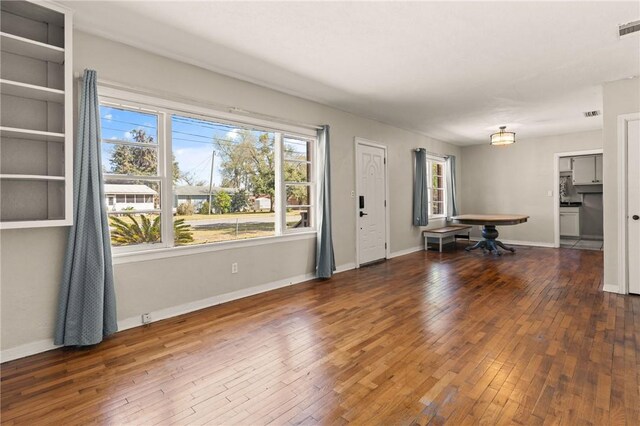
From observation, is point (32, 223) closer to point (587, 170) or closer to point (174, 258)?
point (174, 258)

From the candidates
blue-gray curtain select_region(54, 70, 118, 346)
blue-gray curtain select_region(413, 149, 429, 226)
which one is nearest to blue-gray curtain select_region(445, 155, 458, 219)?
blue-gray curtain select_region(413, 149, 429, 226)

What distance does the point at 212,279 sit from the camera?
3586 millimetres

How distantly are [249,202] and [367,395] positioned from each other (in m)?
2.75

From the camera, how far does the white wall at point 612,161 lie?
3840 millimetres

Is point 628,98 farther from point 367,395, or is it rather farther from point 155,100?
point 155,100

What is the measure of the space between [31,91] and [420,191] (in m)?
6.23

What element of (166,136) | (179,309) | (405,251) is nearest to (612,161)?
(405,251)

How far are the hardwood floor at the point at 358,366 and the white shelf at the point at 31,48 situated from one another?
7.36ft

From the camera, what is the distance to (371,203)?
19.0ft

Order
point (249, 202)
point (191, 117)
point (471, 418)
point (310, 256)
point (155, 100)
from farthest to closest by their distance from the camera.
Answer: point (310, 256) → point (249, 202) → point (191, 117) → point (155, 100) → point (471, 418)

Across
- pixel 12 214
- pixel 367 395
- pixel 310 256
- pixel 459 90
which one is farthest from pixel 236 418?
pixel 459 90

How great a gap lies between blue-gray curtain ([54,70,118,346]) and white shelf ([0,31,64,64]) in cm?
23

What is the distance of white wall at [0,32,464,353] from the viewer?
96.3 inches

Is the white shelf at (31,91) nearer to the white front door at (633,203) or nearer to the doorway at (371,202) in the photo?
the doorway at (371,202)
